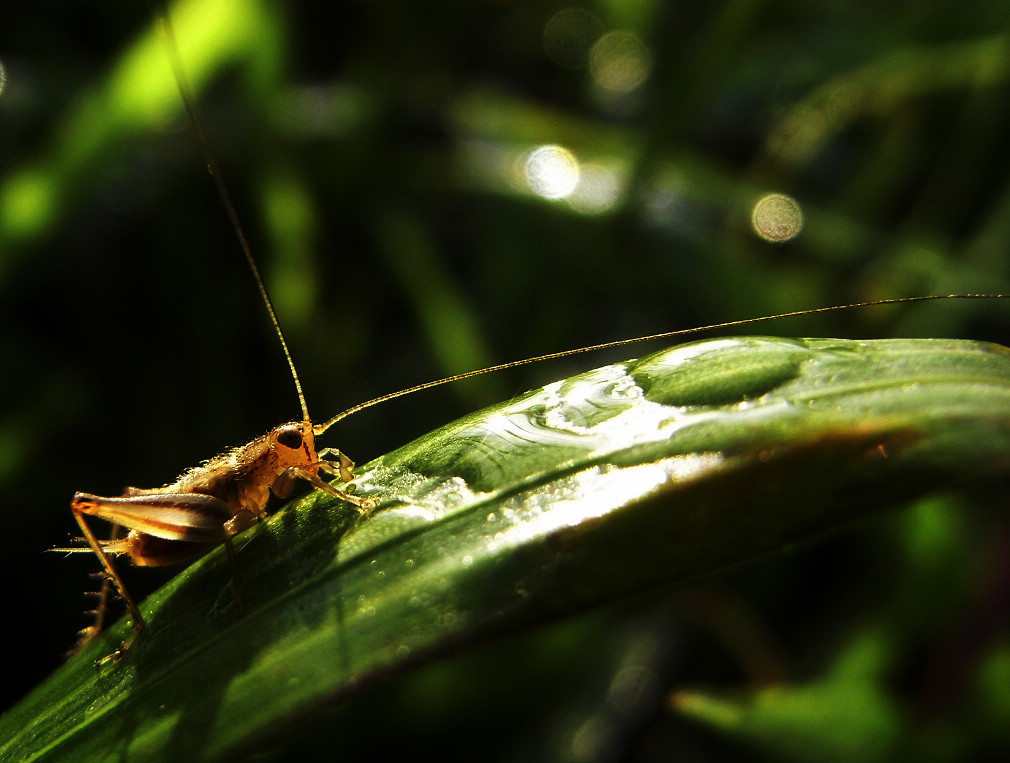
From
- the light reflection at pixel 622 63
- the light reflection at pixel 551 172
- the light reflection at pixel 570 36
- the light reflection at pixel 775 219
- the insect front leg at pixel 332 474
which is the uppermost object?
the light reflection at pixel 570 36

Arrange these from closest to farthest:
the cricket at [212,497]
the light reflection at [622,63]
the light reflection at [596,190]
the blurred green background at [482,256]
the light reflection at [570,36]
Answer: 1. the cricket at [212,497]
2. the blurred green background at [482,256]
3. the light reflection at [596,190]
4. the light reflection at [622,63]
5. the light reflection at [570,36]

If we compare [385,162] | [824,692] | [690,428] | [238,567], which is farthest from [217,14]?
[824,692]

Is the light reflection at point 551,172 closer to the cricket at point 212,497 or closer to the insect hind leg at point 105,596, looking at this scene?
the cricket at point 212,497

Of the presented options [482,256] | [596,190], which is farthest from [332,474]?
[596,190]

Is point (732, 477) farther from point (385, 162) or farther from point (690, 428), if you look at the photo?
point (385, 162)

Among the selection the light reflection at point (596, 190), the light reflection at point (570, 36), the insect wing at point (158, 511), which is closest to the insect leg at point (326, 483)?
the insect wing at point (158, 511)

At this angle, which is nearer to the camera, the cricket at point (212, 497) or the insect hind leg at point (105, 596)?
the insect hind leg at point (105, 596)

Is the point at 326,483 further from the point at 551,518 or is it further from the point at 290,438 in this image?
the point at 551,518
